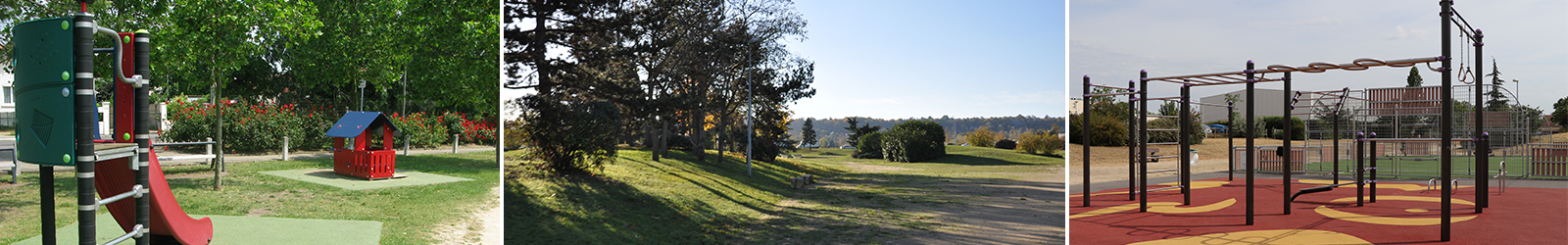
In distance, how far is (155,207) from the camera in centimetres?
410

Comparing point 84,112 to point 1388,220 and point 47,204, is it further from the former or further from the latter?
point 1388,220

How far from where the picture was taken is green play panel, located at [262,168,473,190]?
9258 mm

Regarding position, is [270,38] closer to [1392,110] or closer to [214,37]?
[214,37]

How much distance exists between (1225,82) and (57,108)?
776 centimetres

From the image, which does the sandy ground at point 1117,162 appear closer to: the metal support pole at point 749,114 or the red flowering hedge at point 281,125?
the metal support pole at point 749,114

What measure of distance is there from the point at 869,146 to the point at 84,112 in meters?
5.22

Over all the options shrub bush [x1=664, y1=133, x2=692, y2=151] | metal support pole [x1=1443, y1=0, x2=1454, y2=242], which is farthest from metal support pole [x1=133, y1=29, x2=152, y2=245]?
metal support pole [x1=1443, y1=0, x2=1454, y2=242]

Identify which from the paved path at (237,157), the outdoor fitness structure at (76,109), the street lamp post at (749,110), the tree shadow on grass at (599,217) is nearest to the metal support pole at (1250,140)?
the street lamp post at (749,110)

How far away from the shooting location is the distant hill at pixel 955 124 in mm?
6133

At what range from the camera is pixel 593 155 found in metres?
6.11

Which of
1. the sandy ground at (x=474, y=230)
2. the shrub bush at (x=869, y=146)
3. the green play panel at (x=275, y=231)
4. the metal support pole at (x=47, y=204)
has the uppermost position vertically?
the shrub bush at (x=869, y=146)

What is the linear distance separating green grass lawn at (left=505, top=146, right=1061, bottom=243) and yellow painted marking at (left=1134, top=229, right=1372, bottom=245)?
75.5 inches

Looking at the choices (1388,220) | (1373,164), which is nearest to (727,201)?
(1388,220)

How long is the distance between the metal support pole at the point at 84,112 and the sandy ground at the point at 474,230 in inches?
111
